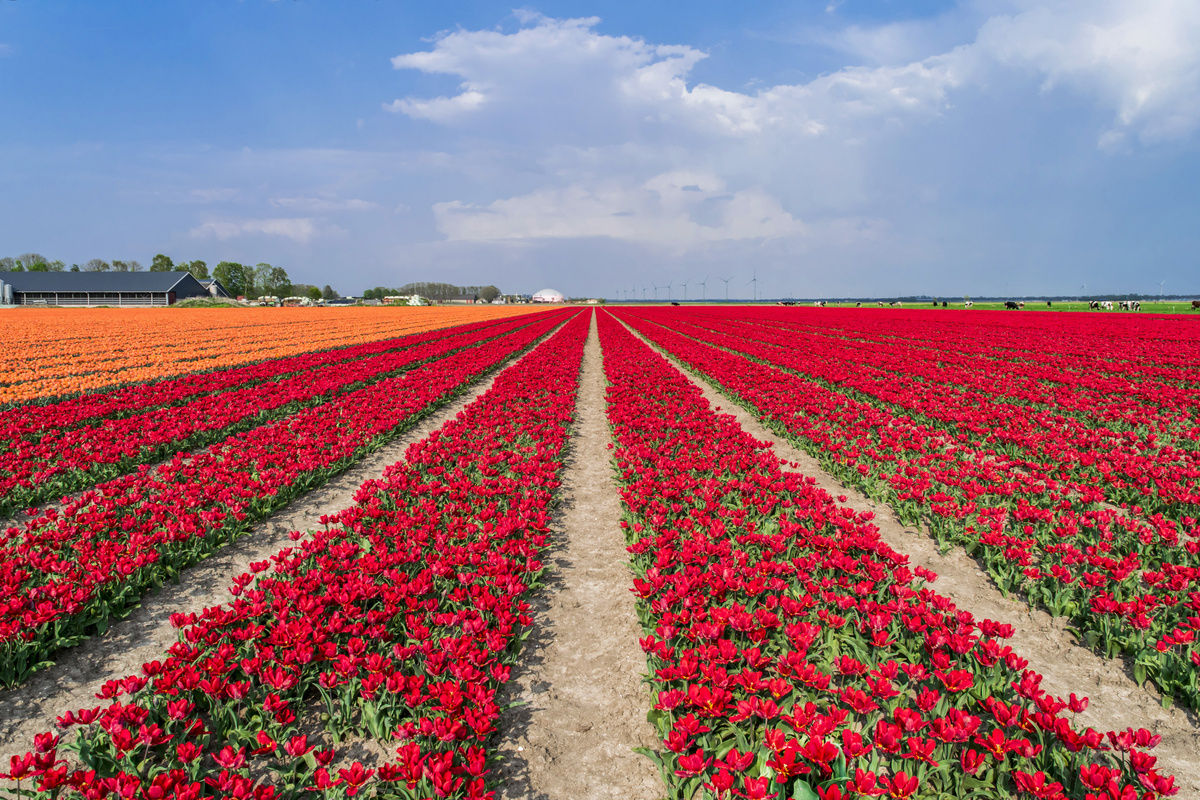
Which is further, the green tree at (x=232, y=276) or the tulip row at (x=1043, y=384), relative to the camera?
the green tree at (x=232, y=276)

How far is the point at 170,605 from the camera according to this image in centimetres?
509

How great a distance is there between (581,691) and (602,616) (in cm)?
103

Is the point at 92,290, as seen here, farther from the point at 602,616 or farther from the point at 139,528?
the point at 602,616

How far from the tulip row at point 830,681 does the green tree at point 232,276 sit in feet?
622

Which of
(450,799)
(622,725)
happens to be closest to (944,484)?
(622,725)

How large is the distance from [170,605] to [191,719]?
2.17 metres

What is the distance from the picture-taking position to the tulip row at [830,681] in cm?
285

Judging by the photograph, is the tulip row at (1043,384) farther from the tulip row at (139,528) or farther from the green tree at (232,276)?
the green tree at (232,276)

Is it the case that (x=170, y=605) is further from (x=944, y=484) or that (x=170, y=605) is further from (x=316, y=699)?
(x=944, y=484)

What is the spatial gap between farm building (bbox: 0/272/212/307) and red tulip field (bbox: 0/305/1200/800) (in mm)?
131467

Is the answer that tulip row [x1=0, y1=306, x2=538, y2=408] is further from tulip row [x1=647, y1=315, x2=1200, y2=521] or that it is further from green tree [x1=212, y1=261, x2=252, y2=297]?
green tree [x1=212, y1=261, x2=252, y2=297]

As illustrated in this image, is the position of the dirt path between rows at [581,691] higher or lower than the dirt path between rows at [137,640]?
lower

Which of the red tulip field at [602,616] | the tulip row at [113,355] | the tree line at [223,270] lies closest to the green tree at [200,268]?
the tree line at [223,270]

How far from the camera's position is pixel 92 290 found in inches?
4309
